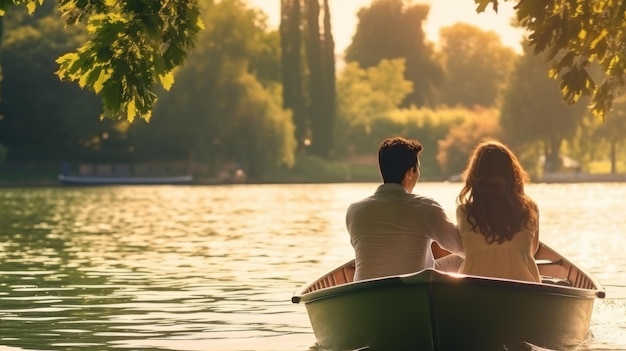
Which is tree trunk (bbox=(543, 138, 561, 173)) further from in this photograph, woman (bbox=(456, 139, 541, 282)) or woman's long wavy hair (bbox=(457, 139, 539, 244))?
woman's long wavy hair (bbox=(457, 139, 539, 244))

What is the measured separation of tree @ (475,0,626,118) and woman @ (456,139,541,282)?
105cm

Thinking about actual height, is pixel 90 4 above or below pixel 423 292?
above

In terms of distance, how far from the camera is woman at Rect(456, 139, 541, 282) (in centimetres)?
1102

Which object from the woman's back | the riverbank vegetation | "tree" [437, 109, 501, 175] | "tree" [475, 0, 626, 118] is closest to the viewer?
the woman's back

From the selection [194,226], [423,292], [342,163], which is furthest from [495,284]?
[342,163]

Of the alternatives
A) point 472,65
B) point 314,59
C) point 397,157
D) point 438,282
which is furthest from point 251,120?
point 472,65

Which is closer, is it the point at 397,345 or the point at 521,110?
the point at 397,345

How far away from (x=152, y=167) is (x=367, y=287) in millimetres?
83877

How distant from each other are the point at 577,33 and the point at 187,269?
13755 mm

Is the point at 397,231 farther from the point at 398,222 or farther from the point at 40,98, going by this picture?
the point at 40,98

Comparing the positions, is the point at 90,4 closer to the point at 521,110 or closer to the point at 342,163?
the point at 521,110

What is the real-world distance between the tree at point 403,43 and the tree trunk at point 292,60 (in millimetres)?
44151

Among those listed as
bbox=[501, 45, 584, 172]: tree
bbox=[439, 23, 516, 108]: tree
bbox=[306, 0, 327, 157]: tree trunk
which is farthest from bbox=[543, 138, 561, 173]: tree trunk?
bbox=[439, 23, 516, 108]: tree

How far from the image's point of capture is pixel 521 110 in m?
88.3
